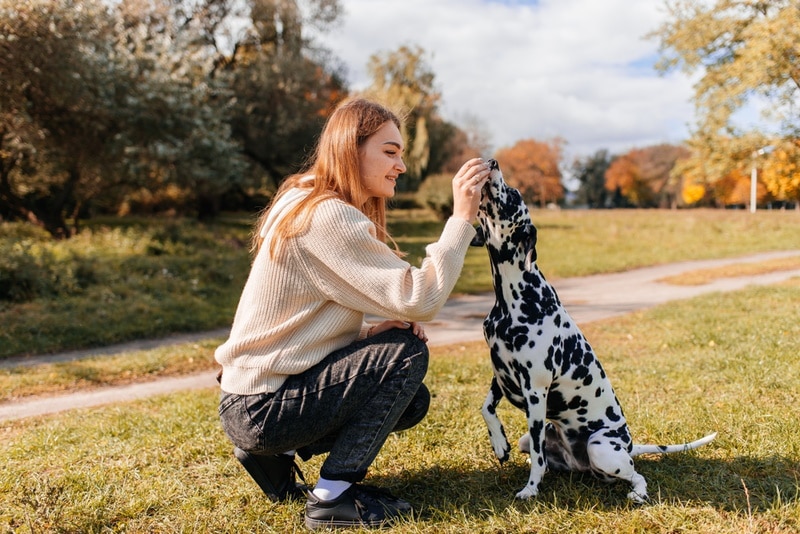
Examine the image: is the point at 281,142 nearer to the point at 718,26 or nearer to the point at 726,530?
the point at 718,26

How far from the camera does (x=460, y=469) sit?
3699 millimetres

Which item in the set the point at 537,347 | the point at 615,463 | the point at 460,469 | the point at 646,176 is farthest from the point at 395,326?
the point at 646,176

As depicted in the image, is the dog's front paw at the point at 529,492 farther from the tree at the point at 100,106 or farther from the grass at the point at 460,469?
the tree at the point at 100,106

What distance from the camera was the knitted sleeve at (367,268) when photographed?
9.04 ft

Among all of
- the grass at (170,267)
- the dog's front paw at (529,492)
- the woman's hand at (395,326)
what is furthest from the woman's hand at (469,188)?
the grass at (170,267)

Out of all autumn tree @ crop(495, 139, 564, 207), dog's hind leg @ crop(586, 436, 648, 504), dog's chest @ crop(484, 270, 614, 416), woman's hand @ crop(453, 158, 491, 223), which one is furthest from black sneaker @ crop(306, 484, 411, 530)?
autumn tree @ crop(495, 139, 564, 207)

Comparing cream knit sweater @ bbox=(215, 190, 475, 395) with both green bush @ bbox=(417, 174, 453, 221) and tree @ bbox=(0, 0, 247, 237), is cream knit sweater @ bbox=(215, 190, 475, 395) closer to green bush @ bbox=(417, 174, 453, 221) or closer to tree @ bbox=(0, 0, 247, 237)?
tree @ bbox=(0, 0, 247, 237)

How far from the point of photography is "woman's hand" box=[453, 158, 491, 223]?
9.53 ft

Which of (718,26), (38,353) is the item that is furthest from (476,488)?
(718,26)

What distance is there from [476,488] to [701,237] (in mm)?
22870

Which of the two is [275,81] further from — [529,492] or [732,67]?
[529,492]

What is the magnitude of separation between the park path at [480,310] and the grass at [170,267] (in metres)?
0.46

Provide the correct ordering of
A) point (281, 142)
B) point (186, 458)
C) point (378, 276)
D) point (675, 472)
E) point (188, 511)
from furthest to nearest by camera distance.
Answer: point (281, 142) < point (186, 458) < point (675, 472) < point (188, 511) < point (378, 276)

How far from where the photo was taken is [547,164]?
2852 inches
